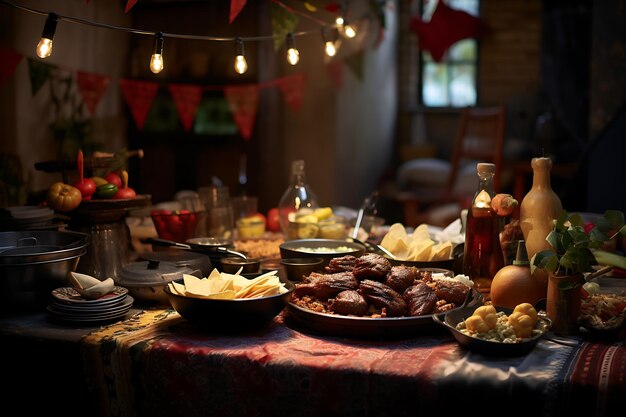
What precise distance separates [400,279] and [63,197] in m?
1.05

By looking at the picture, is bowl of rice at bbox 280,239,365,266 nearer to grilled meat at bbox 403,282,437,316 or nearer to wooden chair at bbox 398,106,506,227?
grilled meat at bbox 403,282,437,316

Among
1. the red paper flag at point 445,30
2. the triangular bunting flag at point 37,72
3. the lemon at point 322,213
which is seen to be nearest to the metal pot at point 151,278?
the lemon at point 322,213

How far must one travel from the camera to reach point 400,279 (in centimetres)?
179

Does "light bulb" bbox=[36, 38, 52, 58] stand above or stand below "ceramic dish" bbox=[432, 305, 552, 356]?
above

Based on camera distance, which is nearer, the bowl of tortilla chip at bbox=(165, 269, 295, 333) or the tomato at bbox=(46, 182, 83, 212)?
the bowl of tortilla chip at bbox=(165, 269, 295, 333)

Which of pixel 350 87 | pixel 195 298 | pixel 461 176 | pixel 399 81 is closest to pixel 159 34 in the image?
pixel 195 298

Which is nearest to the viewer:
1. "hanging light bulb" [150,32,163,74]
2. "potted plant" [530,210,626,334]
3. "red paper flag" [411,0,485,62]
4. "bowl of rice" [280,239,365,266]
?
"potted plant" [530,210,626,334]

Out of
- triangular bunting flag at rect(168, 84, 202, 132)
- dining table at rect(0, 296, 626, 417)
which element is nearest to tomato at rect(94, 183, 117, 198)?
dining table at rect(0, 296, 626, 417)

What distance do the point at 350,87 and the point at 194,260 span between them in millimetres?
3738

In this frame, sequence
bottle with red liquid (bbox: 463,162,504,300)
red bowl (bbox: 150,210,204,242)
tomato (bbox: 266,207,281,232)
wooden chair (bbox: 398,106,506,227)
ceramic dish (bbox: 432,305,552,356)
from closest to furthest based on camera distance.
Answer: ceramic dish (bbox: 432,305,552,356), bottle with red liquid (bbox: 463,162,504,300), red bowl (bbox: 150,210,204,242), tomato (bbox: 266,207,281,232), wooden chair (bbox: 398,106,506,227)

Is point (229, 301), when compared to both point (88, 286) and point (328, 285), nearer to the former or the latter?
point (328, 285)

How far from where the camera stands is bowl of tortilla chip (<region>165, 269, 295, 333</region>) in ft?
5.42

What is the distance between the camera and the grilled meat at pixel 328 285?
69.9 inches

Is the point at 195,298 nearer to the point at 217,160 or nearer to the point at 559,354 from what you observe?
the point at 559,354
